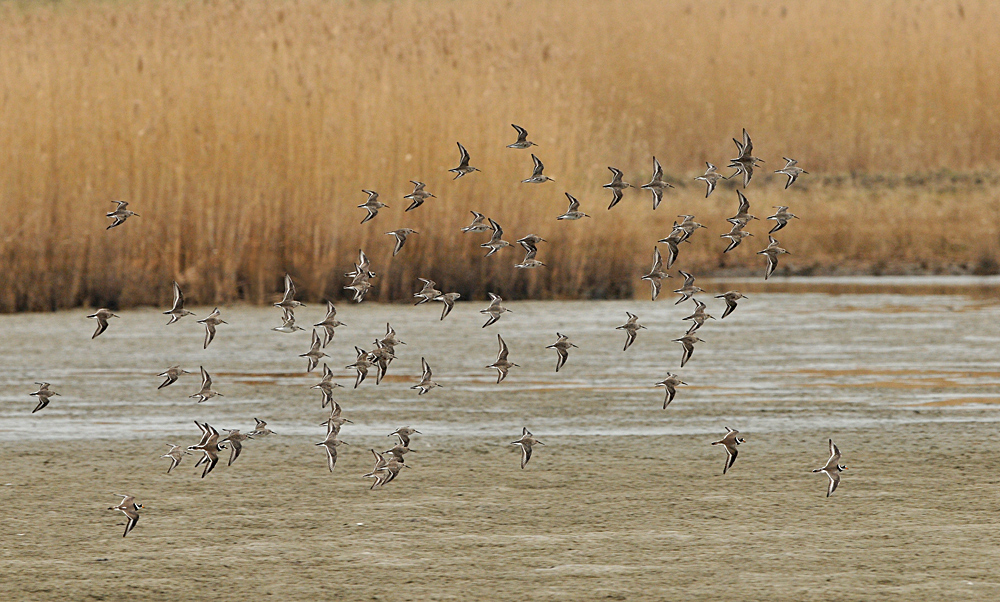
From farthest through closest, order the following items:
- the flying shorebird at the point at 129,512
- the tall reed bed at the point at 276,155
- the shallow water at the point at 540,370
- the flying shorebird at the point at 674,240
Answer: the tall reed bed at the point at 276,155
the shallow water at the point at 540,370
the flying shorebird at the point at 674,240
the flying shorebird at the point at 129,512

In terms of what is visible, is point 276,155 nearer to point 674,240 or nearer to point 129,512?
point 674,240

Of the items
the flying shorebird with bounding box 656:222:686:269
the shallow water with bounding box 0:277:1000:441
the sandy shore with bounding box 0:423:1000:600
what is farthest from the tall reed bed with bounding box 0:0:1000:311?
the flying shorebird with bounding box 656:222:686:269

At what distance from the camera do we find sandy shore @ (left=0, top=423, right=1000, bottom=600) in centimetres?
504

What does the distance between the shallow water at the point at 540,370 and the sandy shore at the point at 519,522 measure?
20.8 inches

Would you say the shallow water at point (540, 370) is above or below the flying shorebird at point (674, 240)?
below

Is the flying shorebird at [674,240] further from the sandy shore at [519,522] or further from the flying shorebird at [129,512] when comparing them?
the flying shorebird at [129,512]

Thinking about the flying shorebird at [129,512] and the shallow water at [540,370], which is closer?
the flying shorebird at [129,512]

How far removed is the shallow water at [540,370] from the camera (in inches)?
323

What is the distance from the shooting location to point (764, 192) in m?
20.1

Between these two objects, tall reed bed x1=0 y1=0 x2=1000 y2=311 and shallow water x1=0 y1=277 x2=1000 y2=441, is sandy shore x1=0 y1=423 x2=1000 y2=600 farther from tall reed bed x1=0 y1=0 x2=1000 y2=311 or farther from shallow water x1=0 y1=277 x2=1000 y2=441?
tall reed bed x1=0 y1=0 x2=1000 y2=311

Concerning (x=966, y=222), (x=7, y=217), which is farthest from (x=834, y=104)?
(x=7, y=217)

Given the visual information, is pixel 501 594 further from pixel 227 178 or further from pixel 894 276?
Result: pixel 894 276

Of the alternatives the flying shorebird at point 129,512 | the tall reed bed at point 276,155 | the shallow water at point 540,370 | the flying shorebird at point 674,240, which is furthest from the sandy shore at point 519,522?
the tall reed bed at point 276,155

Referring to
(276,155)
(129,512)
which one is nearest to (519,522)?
(129,512)
